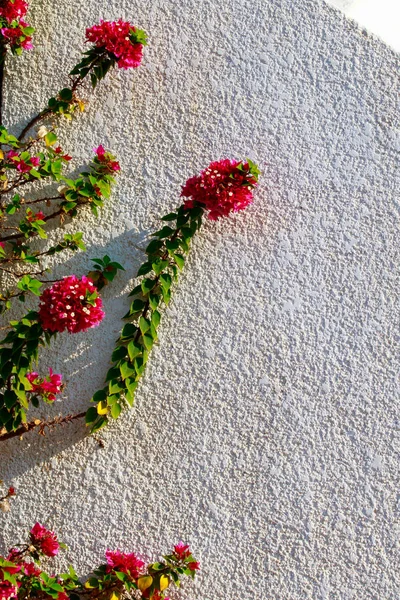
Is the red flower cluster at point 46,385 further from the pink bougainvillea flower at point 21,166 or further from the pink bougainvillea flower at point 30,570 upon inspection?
the pink bougainvillea flower at point 21,166

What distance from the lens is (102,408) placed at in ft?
11.1

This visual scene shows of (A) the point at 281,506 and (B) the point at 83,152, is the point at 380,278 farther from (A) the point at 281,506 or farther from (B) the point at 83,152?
(B) the point at 83,152

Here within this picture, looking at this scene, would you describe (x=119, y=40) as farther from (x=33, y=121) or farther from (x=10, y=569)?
(x=10, y=569)

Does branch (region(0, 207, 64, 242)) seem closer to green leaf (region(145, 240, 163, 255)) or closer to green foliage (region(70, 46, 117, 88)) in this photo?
green leaf (region(145, 240, 163, 255))

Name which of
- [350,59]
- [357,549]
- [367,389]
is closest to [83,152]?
[350,59]

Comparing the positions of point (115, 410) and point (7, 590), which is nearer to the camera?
point (7, 590)

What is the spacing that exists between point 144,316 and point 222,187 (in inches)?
29.6

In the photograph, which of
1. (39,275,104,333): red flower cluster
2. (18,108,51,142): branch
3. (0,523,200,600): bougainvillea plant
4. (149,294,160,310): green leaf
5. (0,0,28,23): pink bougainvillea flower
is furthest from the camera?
(18,108,51,142): branch

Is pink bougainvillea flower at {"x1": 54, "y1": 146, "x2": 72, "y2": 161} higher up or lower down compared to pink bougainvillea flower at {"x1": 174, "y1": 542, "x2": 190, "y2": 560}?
higher up

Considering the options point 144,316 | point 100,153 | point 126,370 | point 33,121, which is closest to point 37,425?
point 126,370

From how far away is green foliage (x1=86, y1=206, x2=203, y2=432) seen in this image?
3.41m

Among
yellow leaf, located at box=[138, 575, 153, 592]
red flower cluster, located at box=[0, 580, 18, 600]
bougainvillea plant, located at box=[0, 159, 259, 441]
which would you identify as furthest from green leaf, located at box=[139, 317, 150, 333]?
red flower cluster, located at box=[0, 580, 18, 600]

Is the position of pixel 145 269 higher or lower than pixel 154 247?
lower

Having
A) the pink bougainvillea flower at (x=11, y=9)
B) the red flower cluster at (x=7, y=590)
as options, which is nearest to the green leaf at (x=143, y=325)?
the red flower cluster at (x=7, y=590)
